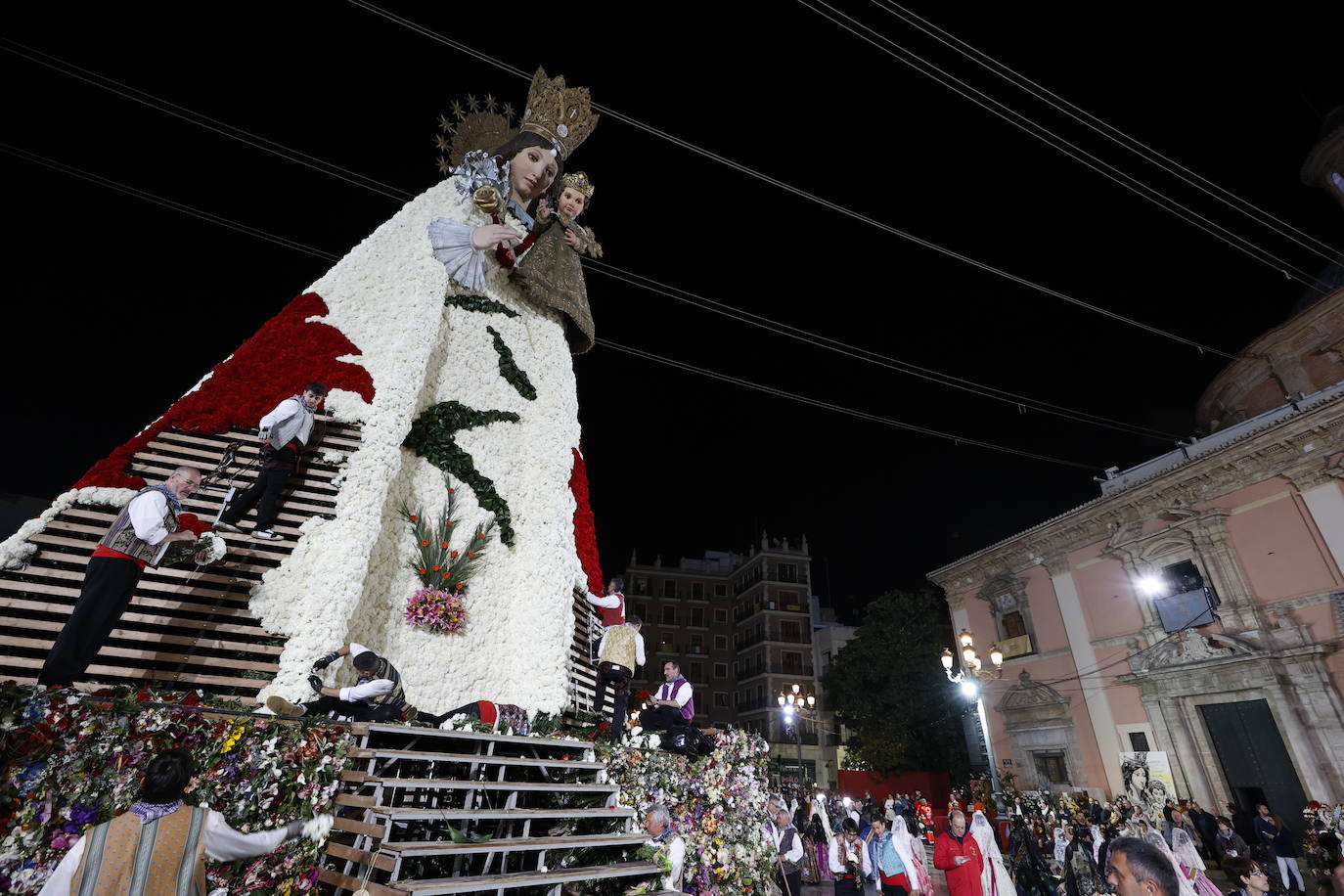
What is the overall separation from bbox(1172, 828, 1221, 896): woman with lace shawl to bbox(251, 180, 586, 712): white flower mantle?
8.07 metres

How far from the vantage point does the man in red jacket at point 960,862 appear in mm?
6609

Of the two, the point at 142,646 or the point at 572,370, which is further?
the point at 572,370

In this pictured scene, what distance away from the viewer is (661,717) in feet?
27.2

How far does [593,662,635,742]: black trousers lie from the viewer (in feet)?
24.8

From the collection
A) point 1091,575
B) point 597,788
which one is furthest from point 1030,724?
point 597,788

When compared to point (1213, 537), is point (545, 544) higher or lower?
lower

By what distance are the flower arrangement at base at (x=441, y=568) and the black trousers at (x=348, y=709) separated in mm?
2252

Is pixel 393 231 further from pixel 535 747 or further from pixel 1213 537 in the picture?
pixel 1213 537

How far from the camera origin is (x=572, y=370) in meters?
11.8

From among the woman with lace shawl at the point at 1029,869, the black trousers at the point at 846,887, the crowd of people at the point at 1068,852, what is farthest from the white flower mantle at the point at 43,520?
the woman with lace shawl at the point at 1029,869

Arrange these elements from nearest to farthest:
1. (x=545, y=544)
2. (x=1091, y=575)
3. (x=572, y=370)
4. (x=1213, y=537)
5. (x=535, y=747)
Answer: (x=535, y=747) → (x=545, y=544) → (x=572, y=370) → (x=1213, y=537) → (x=1091, y=575)

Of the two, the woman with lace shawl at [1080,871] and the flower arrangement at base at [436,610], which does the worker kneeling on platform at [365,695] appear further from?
the woman with lace shawl at [1080,871]

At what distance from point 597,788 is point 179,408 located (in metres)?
6.76

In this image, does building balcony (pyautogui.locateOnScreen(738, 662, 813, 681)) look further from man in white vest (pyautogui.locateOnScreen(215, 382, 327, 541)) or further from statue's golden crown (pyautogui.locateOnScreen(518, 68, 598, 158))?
man in white vest (pyautogui.locateOnScreen(215, 382, 327, 541))
